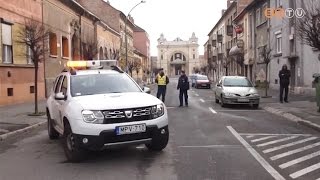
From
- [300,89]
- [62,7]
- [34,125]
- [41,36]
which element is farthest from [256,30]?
[34,125]

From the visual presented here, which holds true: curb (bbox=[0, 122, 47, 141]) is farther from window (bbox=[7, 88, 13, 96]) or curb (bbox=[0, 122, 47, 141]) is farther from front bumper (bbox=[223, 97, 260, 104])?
front bumper (bbox=[223, 97, 260, 104])

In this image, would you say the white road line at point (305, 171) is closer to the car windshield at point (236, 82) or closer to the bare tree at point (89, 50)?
the car windshield at point (236, 82)

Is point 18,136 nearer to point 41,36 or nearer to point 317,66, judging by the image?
point 41,36

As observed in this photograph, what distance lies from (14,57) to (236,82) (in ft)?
35.6

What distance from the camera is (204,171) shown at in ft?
24.9

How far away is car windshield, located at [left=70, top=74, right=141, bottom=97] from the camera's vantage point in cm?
941

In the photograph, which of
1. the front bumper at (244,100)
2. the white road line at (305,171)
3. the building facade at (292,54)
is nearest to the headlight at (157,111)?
the white road line at (305,171)

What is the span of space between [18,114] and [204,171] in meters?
12.3

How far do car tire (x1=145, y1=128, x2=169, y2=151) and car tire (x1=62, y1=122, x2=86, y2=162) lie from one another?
1294 millimetres

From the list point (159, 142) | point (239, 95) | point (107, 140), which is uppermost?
point (239, 95)

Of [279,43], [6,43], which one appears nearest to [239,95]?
[6,43]

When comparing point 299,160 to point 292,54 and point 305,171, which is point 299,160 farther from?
point 292,54

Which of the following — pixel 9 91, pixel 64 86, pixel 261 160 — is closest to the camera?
pixel 261 160

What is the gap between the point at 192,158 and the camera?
8.72 m
